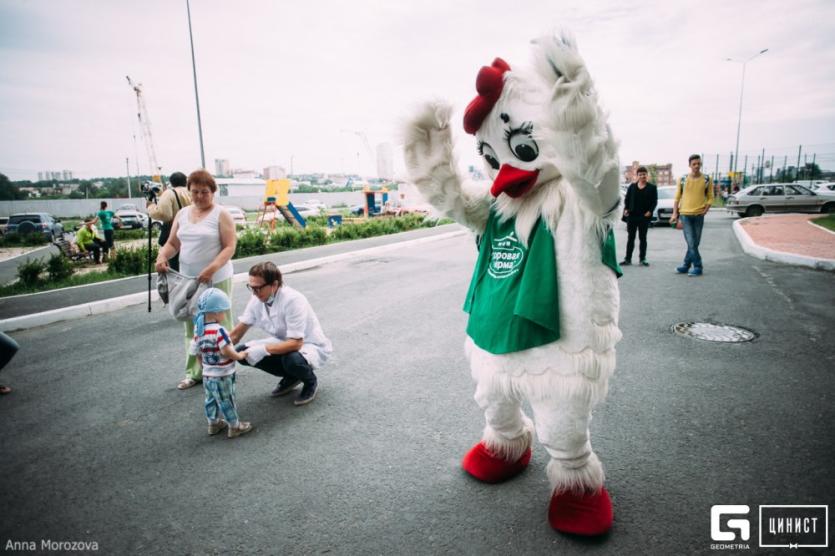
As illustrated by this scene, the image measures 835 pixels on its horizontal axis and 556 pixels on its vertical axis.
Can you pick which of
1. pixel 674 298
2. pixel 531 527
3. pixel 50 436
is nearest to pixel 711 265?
pixel 674 298

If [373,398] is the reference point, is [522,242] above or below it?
above

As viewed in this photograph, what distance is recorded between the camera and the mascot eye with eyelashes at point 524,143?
6.31ft

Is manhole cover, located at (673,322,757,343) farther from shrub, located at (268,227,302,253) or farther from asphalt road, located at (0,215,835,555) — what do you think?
shrub, located at (268,227,302,253)

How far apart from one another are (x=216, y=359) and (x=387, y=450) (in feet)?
4.19

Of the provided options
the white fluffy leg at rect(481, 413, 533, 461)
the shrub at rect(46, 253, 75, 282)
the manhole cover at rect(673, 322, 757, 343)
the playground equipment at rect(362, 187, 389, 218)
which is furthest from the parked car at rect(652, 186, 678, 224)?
the shrub at rect(46, 253, 75, 282)

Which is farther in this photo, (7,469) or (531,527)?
(7,469)

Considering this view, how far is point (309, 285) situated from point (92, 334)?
334 cm

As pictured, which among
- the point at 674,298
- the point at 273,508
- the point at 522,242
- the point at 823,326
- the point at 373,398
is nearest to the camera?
the point at 522,242

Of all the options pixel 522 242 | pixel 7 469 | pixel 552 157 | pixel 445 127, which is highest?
pixel 445 127

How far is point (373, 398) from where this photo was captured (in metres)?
3.47

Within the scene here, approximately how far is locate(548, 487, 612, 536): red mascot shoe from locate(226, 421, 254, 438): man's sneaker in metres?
2.06

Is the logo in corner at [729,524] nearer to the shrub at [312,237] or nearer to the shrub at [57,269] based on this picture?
the shrub at [57,269]

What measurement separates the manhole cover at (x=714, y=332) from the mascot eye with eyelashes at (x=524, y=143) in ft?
11.8

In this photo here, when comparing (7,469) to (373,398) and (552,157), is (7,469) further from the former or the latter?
(552,157)
